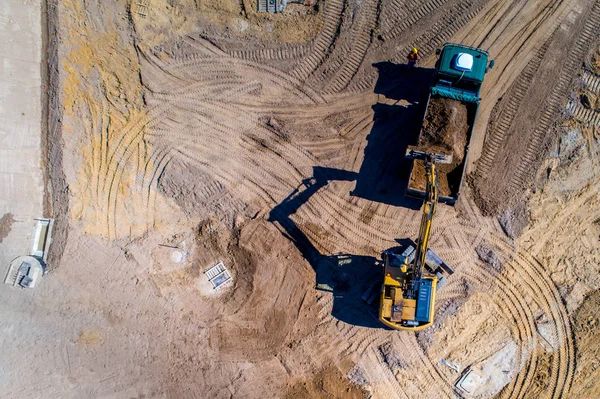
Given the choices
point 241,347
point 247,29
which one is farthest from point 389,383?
point 247,29

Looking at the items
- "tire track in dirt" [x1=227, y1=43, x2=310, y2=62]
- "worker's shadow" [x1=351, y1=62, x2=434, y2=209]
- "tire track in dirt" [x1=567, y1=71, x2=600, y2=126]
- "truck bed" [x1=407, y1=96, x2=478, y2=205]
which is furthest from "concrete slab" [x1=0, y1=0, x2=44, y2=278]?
"tire track in dirt" [x1=567, y1=71, x2=600, y2=126]

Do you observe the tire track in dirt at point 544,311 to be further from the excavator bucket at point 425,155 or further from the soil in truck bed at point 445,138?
the excavator bucket at point 425,155

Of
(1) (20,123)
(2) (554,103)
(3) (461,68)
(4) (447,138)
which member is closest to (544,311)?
(4) (447,138)

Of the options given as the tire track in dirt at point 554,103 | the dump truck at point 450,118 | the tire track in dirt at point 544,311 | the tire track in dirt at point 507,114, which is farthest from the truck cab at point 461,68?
the tire track in dirt at point 544,311

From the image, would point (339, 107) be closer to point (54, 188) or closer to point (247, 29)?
point (247, 29)

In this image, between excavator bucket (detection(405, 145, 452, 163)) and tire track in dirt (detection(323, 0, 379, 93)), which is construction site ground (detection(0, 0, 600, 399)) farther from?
excavator bucket (detection(405, 145, 452, 163))
